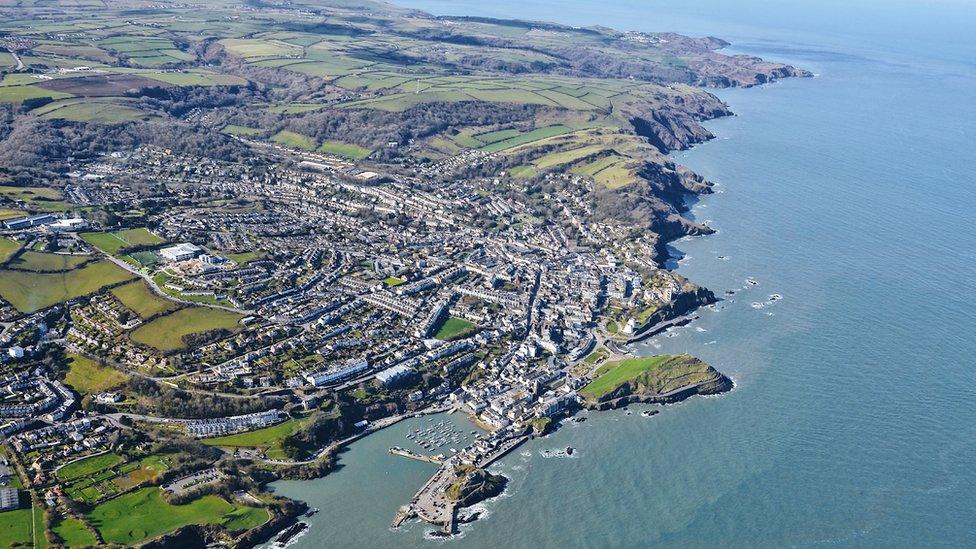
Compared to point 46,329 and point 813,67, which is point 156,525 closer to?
point 46,329

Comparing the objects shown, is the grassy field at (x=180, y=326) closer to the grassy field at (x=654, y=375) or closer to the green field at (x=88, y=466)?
the green field at (x=88, y=466)

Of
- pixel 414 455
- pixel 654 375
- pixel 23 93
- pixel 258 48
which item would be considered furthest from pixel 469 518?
pixel 258 48

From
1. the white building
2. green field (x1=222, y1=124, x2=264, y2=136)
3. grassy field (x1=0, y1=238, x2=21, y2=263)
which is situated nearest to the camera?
grassy field (x1=0, y1=238, x2=21, y2=263)

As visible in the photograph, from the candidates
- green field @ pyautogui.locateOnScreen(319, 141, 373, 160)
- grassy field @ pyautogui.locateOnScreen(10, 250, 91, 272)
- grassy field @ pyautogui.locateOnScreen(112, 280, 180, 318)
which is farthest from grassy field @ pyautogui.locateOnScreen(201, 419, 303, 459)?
green field @ pyautogui.locateOnScreen(319, 141, 373, 160)

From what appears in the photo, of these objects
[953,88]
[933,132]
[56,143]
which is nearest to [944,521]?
[56,143]

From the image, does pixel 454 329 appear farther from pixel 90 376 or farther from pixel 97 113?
pixel 97 113

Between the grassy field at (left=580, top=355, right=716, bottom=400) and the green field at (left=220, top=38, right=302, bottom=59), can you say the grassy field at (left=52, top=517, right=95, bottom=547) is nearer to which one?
the grassy field at (left=580, top=355, right=716, bottom=400)
